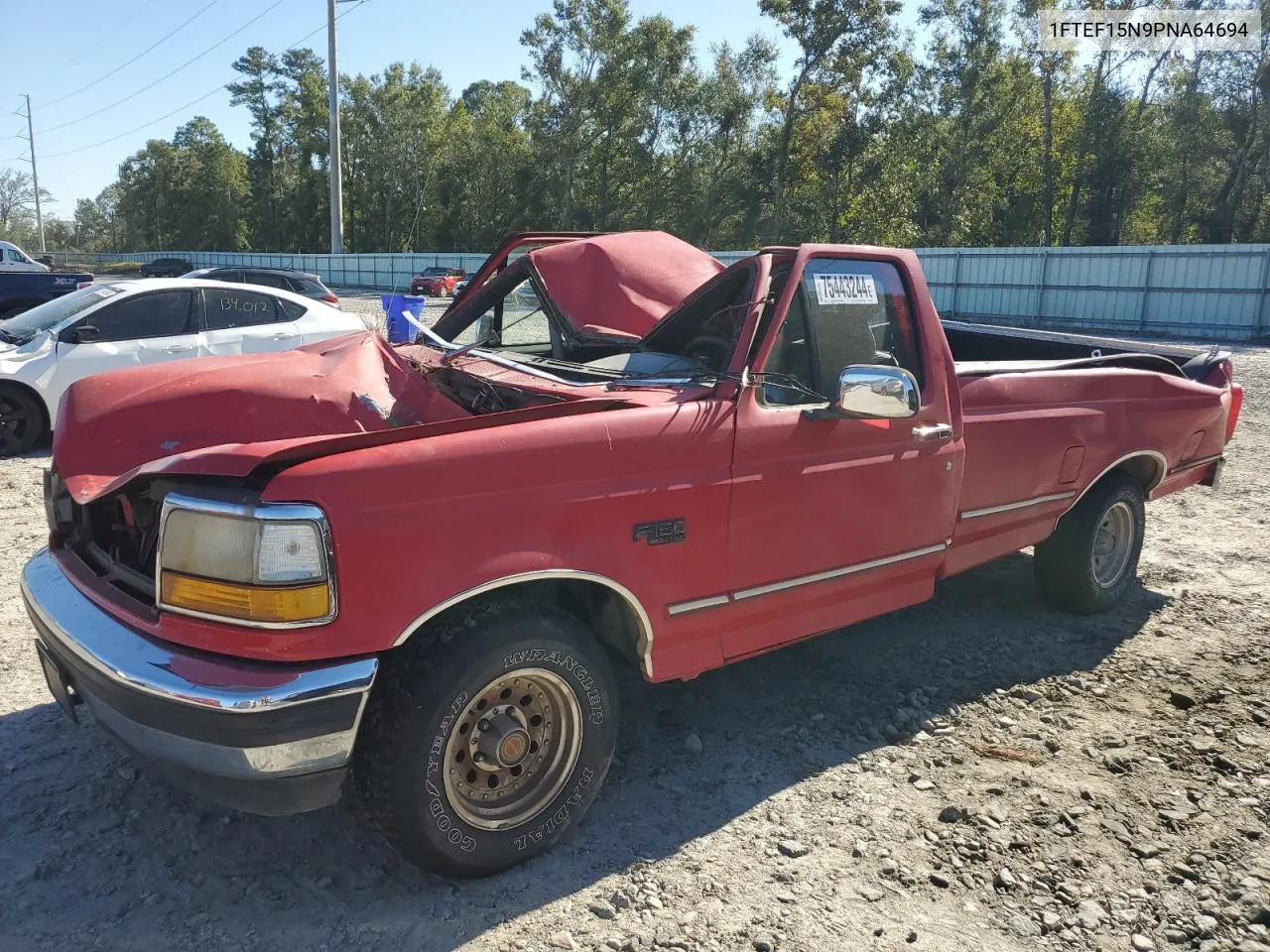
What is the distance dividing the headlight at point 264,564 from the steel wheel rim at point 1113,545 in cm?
422

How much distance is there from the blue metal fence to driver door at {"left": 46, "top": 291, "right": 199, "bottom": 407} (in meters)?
17.8

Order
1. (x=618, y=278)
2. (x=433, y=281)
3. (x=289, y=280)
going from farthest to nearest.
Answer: (x=433, y=281), (x=289, y=280), (x=618, y=278)

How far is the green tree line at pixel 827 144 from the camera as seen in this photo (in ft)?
134

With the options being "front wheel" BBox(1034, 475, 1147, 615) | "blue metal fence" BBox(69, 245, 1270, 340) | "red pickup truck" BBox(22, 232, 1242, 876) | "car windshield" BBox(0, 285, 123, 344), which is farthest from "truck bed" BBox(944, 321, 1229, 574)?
"blue metal fence" BBox(69, 245, 1270, 340)

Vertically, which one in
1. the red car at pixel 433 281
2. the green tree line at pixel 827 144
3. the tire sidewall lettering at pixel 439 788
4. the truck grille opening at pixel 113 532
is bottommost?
the tire sidewall lettering at pixel 439 788

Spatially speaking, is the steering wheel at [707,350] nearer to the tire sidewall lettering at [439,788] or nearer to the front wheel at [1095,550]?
the tire sidewall lettering at [439,788]

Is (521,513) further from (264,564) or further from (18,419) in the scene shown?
(18,419)

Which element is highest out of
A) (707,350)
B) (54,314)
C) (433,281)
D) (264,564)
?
(433,281)

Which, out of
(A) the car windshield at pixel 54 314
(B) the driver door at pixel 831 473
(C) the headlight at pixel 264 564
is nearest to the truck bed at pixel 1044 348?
(B) the driver door at pixel 831 473

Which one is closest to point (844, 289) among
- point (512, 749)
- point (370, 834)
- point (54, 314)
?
point (512, 749)

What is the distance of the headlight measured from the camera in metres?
2.37

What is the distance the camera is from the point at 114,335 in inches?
336

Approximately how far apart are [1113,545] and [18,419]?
8911 mm

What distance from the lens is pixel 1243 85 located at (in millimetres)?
38156
